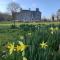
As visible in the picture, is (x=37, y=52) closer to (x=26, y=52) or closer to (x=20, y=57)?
(x=26, y=52)

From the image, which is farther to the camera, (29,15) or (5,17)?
(5,17)

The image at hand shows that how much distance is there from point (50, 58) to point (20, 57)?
14.7 inches

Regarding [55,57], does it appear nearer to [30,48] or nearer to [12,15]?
[30,48]

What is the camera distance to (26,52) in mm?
2152

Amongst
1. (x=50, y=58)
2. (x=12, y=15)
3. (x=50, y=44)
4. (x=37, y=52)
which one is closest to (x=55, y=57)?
(x=50, y=58)

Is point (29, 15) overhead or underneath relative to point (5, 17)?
overhead

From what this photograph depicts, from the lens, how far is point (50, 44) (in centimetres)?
330

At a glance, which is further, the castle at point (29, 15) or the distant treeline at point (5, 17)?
the distant treeline at point (5, 17)

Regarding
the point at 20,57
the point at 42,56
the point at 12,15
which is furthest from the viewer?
the point at 12,15

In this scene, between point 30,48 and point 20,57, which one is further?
point 20,57

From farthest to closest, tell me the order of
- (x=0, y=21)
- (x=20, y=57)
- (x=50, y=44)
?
(x=0, y=21)
(x=50, y=44)
(x=20, y=57)

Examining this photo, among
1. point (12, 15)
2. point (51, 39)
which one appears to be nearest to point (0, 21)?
point (12, 15)

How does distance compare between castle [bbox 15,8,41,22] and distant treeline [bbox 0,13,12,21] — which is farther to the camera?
distant treeline [bbox 0,13,12,21]

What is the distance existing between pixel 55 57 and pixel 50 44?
122 centimetres
